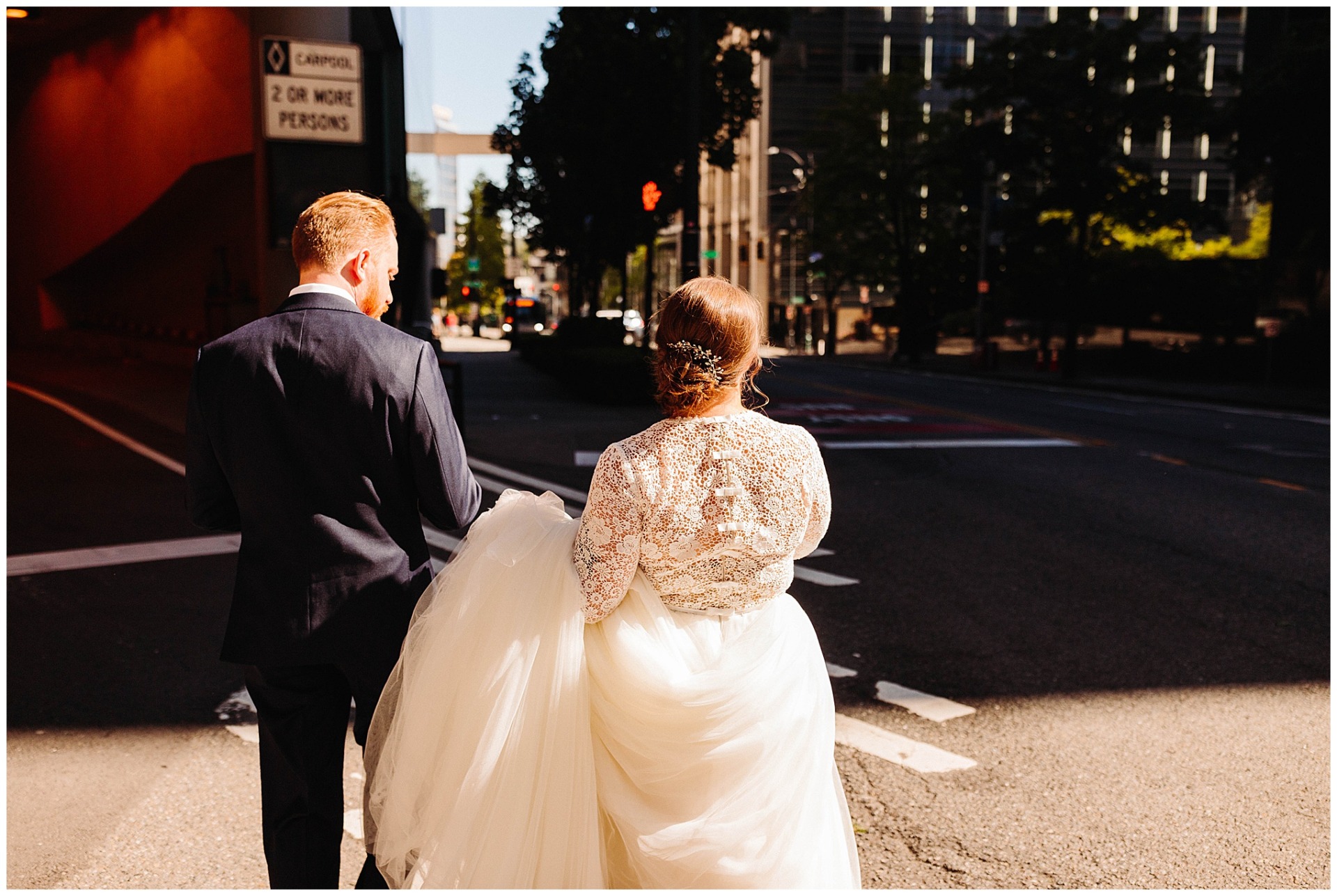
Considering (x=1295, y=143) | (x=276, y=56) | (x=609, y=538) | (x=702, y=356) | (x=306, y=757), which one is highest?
(x=1295, y=143)

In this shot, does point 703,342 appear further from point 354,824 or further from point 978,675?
point 978,675

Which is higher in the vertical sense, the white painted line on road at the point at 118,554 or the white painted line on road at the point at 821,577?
the white painted line on road at the point at 118,554

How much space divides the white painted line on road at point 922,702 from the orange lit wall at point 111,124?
14978 millimetres

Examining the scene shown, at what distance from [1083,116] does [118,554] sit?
98.0ft

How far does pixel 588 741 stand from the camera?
265cm

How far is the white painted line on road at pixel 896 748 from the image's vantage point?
4.23m

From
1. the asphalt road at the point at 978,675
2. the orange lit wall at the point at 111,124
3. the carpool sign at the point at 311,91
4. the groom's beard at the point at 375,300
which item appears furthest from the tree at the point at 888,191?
the groom's beard at the point at 375,300

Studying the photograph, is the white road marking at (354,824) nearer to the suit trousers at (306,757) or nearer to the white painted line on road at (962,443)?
the suit trousers at (306,757)

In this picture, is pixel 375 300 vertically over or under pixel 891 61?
under

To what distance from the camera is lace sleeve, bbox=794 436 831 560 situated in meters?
2.66

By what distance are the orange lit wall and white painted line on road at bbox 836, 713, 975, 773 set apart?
15252 millimetres

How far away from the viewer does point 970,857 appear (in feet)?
11.5

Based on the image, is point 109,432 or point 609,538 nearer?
point 609,538

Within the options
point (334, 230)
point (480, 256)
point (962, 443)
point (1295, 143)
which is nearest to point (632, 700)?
point (334, 230)
